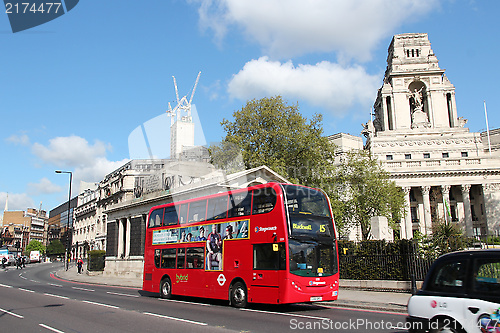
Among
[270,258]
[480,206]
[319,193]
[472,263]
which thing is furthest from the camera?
[480,206]

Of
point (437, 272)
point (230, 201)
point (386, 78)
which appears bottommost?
point (437, 272)

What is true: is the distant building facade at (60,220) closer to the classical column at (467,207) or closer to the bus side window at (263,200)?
the classical column at (467,207)

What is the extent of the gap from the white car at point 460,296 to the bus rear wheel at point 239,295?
829 cm

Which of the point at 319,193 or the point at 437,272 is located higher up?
the point at 319,193

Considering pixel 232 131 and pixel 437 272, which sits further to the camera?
pixel 232 131

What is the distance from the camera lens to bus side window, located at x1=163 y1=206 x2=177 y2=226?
19234 mm

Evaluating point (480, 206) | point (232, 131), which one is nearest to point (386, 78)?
point (480, 206)

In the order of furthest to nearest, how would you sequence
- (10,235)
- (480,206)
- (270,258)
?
1. (10,235)
2. (480,206)
3. (270,258)

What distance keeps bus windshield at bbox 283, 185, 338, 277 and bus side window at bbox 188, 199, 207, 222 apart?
4607 mm

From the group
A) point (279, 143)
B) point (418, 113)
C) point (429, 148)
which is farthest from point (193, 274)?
point (418, 113)

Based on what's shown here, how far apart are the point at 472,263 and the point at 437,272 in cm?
66

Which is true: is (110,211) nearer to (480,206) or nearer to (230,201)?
(230,201)

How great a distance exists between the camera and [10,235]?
148m

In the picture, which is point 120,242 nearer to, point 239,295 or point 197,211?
point 197,211
